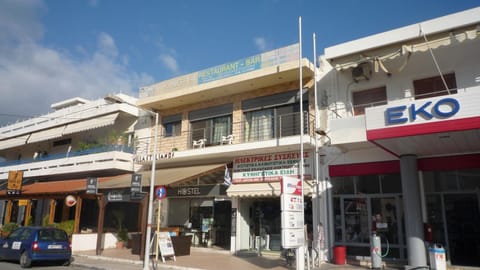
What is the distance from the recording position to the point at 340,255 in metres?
13.3

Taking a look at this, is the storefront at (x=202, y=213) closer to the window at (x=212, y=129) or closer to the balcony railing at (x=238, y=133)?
the balcony railing at (x=238, y=133)

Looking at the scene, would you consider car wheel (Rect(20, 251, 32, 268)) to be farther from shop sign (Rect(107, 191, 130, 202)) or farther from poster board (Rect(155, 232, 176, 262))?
poster board (Rect(155, 232, 176, 262))

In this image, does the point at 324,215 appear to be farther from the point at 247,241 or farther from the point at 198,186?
the point at 198,186

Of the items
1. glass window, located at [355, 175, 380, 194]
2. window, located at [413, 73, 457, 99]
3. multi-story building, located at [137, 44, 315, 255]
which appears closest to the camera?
window, located at [413, 73, 457, 99]

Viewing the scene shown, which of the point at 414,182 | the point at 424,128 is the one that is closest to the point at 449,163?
the point at 414,182

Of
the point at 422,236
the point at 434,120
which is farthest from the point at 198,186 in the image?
the point at 434,120

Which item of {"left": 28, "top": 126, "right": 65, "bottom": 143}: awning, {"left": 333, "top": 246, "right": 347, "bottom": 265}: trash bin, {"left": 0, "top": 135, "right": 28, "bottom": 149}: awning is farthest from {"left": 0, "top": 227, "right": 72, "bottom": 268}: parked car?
{"left": 0, "top": 135, "right": 28, "bottom": 149}: awning

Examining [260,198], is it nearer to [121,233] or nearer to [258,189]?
[258,189]

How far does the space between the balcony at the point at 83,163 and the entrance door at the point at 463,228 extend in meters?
16.3

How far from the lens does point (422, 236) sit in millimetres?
11633

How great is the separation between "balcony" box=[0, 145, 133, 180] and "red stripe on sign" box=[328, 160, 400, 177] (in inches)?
476

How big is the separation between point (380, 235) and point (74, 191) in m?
15.1

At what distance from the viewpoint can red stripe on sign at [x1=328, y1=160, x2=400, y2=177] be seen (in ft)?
43.7

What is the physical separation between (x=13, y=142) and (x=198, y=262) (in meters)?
23.7
